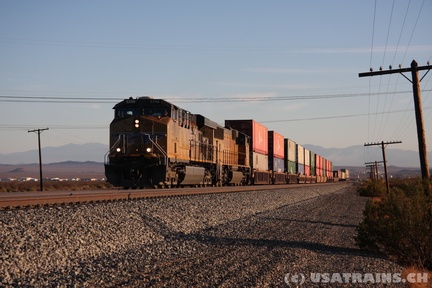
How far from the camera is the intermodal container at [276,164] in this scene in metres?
47.1

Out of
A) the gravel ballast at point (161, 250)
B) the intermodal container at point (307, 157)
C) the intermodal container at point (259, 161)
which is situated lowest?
the gravel ballast at point (161, 250)

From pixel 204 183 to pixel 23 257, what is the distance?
69.7 ft

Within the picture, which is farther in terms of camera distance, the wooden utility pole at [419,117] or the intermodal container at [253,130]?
the intermodal container at [253,130]

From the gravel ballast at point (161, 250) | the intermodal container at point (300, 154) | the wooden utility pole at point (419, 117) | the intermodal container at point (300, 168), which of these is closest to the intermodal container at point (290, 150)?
the intermodal container at point (300, 154)

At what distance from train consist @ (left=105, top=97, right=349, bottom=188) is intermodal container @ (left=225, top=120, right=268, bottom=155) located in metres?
0.08

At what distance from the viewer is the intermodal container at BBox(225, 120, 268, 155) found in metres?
40.6

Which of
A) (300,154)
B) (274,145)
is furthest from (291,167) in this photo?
(274,145)

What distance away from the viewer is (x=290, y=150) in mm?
55656

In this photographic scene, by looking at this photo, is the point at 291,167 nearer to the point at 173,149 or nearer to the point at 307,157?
the point at 307,157

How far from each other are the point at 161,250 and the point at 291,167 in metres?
46.8

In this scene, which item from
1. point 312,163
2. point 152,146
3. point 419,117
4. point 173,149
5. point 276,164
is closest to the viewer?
point 419,117

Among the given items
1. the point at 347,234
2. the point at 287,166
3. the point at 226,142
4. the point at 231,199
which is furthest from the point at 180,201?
the point at 287,166

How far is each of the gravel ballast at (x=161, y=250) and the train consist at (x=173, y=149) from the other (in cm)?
670

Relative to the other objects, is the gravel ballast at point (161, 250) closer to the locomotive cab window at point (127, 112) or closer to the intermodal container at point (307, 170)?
the locomotive cab window at point (127, 112)
